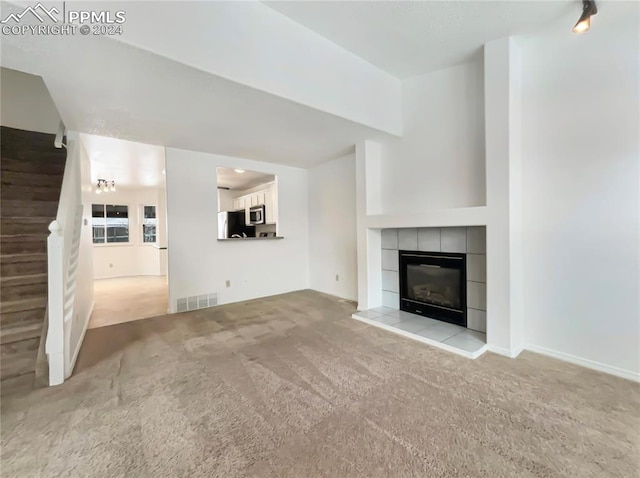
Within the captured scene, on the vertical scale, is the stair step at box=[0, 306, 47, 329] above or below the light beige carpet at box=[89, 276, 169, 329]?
above

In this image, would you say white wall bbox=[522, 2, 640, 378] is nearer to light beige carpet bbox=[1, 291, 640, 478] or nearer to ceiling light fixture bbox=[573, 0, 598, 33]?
ceiling light fixture bbox=[573, 0, 598, 33]

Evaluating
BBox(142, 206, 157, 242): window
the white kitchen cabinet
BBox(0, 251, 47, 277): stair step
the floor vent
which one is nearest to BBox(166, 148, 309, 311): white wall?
the floor vent

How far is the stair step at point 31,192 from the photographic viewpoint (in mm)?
3186

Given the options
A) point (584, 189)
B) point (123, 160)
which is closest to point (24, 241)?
point (123, 160)

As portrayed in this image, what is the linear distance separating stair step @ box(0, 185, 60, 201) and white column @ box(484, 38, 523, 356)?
498 cm

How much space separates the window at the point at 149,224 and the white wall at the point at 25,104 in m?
4.23

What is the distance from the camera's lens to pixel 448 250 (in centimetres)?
322

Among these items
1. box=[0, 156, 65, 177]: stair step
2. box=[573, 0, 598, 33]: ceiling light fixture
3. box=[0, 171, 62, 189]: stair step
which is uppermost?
box=[573, 0, 598, 33]: ceiling light fixture

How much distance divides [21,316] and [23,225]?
1.12 m

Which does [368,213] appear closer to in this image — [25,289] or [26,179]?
[25,289]

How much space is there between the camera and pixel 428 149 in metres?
3.33

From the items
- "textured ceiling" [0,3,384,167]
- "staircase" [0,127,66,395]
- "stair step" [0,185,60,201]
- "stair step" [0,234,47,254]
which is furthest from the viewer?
"stair step" [0,185,60,201]

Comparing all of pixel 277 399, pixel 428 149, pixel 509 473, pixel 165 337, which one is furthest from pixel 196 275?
pixel 509 473

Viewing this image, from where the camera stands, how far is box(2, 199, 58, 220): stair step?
10.1 feet
